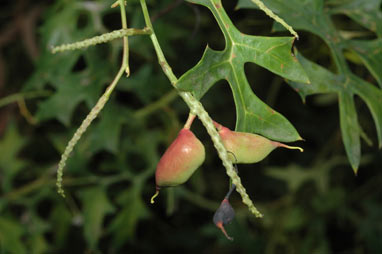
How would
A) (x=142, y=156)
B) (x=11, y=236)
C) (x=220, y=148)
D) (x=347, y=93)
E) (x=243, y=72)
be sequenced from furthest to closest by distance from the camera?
(x=142, y=156)
(x=11, y=236)
(x=347, y=93)
(x=243, y=72)
(x=220, y=148)

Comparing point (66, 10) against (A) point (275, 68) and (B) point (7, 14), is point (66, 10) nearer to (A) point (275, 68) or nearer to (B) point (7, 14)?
(B) point (7, 14)

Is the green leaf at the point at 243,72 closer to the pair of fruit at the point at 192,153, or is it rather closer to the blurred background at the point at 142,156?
the pair of fruit at the point at 192,153

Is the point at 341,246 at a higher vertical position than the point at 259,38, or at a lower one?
lower

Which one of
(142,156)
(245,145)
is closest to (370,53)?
(245,145)

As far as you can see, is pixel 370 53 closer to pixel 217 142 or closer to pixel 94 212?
pixel 217 142

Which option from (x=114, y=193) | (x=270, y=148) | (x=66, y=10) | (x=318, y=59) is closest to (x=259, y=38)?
(x=270, y=148)

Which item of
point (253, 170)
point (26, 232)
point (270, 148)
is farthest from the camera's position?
point (253, 170)
